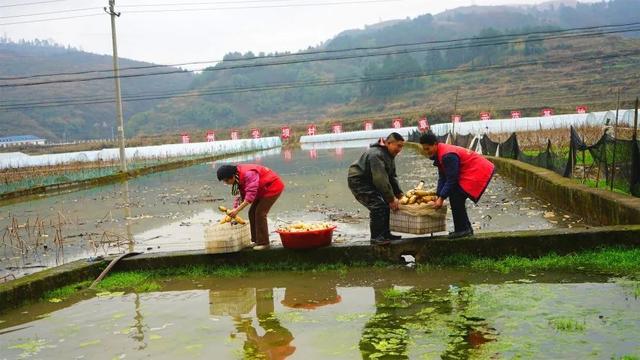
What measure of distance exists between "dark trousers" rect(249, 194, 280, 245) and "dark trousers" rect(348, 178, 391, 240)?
123 cm

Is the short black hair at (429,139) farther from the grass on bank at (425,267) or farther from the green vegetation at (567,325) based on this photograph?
the green vegetation at (567,325)

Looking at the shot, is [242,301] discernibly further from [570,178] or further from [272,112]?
[272,112]

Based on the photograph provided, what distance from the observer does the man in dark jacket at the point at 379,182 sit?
766 centimetres

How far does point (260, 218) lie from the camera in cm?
854

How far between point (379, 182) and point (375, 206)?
443 millimetres

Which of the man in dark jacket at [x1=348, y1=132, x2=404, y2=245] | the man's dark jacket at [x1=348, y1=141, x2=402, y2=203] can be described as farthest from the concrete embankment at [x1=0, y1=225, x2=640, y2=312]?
the man's dark jacket at [x1=348, y1=141, x2=402, y2=203]

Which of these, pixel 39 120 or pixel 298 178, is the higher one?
pixel 39 120

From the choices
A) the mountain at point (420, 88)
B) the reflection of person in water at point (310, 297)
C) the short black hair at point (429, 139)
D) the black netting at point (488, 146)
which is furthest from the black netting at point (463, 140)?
the mountain at point (420, 88)

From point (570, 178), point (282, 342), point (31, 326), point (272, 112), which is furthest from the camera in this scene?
point (272, 112)

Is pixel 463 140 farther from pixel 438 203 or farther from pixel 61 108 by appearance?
pixel 61 108

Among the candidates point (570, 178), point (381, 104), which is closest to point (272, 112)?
point (381, 104)

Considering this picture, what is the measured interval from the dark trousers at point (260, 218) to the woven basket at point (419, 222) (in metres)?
1.80

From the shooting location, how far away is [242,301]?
6.81 metres

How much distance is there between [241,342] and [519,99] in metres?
87.5
